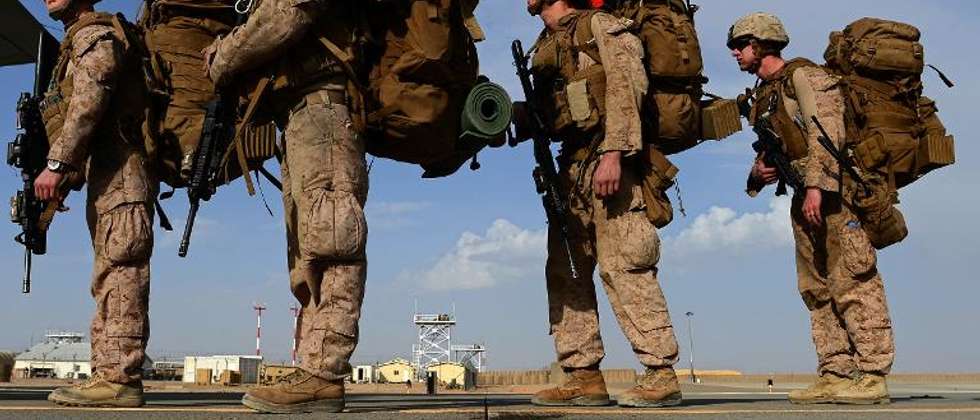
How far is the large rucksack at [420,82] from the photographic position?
12.2 feet

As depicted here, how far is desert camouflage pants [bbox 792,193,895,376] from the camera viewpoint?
471 cm

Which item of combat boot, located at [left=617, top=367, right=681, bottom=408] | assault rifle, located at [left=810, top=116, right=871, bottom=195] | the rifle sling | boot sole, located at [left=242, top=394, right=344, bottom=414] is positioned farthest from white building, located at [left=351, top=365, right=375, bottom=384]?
boot sole, located at [left=242, top=394, right=344, bottom=414]

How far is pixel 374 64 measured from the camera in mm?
3801

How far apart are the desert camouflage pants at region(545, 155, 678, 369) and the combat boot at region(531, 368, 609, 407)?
0.23ft

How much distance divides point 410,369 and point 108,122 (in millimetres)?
59641

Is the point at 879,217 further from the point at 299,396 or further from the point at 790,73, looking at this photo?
the point at 299,396

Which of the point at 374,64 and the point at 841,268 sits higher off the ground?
the point at 374,64

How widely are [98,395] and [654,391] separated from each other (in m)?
2.69

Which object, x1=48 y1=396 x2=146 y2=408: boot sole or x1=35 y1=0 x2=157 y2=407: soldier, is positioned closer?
x1=48 y1=396 x2=146 y2=408: boot sole

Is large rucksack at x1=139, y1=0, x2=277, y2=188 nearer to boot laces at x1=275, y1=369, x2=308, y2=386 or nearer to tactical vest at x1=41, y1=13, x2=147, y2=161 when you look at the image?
tactical vest at x1=41, y1=13, x2=147, y2=161

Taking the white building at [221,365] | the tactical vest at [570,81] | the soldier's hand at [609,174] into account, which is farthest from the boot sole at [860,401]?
the white building at [221,365]

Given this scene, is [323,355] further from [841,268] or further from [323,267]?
[841,268]

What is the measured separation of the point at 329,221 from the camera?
11.3 feet

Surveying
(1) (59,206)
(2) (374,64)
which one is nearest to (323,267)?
(2) (374,64)
